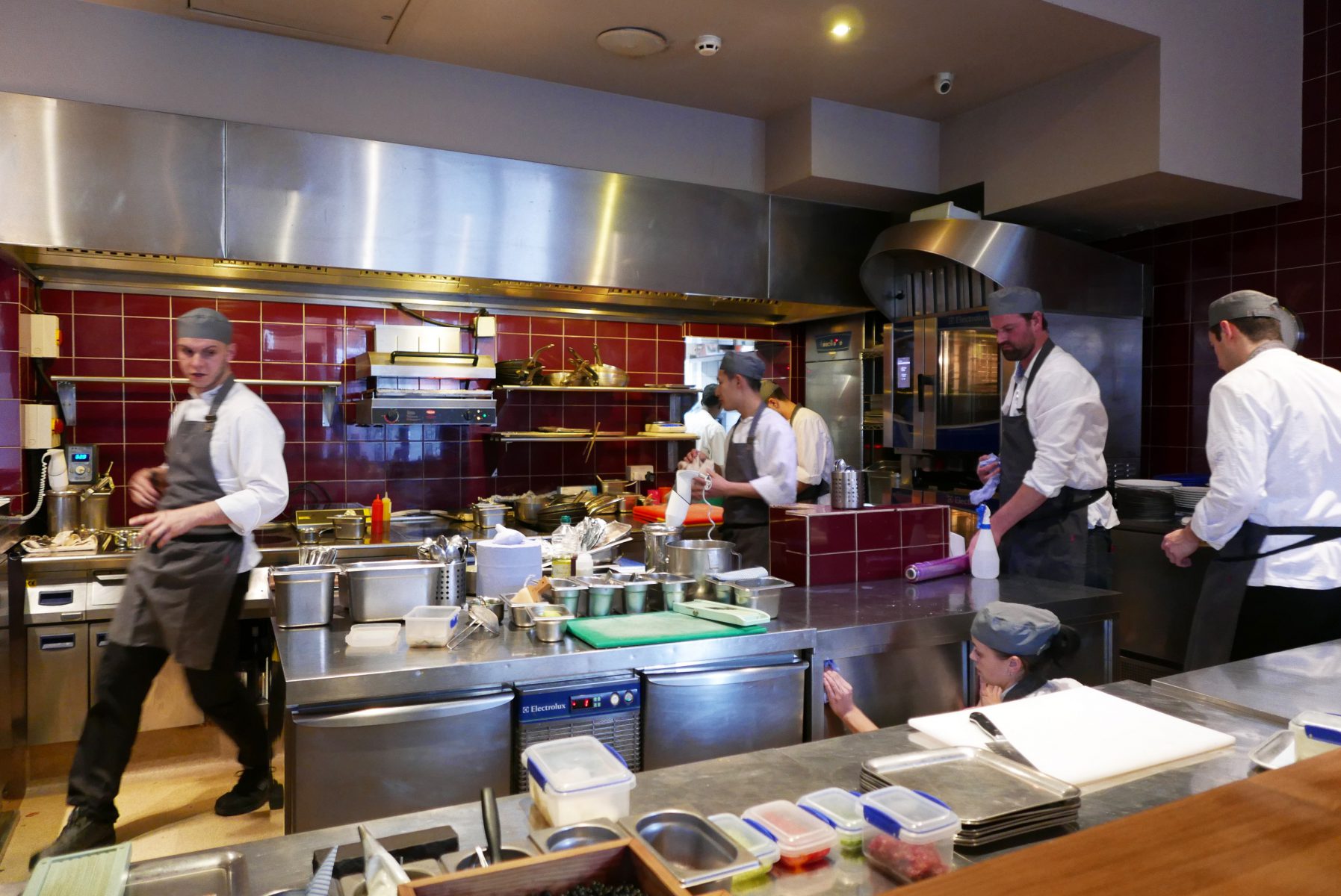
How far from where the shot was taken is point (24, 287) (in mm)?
4156

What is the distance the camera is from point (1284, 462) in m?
2.81

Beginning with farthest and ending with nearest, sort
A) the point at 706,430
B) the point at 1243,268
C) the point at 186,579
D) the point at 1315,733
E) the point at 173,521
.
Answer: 1. the point at 706,430
2. the point at 1243,268
3. the point at 186,579
4. the point at 173,521
5. the point at 1315,733

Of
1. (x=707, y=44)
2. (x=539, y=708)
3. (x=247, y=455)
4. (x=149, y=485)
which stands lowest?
(x=539, y=708)

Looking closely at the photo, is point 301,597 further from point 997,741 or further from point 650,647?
point 997,741

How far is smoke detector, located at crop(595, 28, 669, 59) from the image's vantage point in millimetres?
4121

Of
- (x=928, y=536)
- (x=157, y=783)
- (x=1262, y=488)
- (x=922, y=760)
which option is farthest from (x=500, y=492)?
(x=922, y=760)

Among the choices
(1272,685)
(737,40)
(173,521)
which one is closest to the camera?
(1272,685)

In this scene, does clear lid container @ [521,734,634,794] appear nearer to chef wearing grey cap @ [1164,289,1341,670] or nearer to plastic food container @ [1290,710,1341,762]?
plastic food container @ [1290,710,1341,762]

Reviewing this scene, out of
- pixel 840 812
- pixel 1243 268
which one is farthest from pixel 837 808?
pixel 1243 268

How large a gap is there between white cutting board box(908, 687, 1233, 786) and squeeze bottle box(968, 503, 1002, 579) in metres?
1.73

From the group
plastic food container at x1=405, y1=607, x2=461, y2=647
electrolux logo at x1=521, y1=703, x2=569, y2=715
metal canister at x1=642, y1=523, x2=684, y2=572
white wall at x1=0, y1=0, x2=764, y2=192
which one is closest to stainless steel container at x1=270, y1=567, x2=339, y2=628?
plastic food container at x1=405, y1=607, x2=461, y2=647

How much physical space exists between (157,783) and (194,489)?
1.50 m

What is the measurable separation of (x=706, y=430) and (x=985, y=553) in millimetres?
2726

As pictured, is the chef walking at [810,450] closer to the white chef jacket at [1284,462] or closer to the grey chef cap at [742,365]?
the grey chef cap at [742,365]
